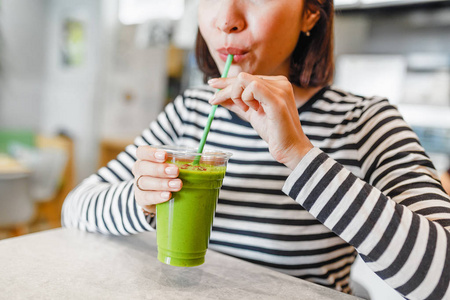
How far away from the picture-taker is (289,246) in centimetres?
104

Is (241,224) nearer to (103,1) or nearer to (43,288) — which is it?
(43,288)

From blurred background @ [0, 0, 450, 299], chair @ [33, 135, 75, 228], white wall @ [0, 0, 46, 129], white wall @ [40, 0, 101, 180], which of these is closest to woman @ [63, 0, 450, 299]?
blurred background @ [0, 0, 450, 299]

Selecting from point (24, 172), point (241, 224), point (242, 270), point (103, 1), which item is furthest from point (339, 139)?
point (103, 1)

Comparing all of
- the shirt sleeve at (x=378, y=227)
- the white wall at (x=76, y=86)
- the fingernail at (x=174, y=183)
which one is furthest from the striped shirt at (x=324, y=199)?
the white wall at (x=76, y=86)

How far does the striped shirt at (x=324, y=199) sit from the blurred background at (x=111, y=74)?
229 centimetres

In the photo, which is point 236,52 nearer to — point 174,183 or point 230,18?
point 230,18

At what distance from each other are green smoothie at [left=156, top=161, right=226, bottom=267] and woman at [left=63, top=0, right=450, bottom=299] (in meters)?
0.03

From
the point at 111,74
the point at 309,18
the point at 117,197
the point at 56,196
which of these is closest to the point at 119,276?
the point at 117,197

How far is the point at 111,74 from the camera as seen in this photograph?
528 centimetres

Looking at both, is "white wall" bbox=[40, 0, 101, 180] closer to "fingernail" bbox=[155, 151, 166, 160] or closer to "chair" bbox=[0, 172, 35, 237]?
"chair" bbox=[0, 172, 35, 237]

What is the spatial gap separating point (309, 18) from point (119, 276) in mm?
811

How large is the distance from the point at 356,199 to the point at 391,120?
382 millimetres

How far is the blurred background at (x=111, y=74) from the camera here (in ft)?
10.3

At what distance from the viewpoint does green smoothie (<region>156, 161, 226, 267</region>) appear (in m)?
0.75
